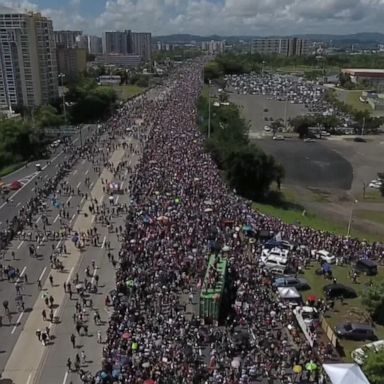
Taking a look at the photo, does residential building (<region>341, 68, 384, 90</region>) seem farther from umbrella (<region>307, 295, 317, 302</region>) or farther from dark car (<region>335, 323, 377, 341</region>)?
dark car (<region>335, 323, 377, 341</region>)

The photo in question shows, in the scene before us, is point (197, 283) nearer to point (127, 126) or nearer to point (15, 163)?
point (15, 163)

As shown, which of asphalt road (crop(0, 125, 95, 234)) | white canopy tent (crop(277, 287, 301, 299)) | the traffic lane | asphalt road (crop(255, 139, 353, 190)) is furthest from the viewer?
asphalt road (crop(255, 139, 353, 190))

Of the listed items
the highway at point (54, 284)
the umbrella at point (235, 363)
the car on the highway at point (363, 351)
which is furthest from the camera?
the highway at point (54, 284)

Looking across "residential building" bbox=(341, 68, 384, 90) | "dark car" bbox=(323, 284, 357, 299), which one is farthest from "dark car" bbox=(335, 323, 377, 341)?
"residential building" bbox=(341, 68, 384, 90)

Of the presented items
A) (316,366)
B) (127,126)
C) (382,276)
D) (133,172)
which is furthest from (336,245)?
(127,126)

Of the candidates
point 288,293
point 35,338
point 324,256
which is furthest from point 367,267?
point 35,338

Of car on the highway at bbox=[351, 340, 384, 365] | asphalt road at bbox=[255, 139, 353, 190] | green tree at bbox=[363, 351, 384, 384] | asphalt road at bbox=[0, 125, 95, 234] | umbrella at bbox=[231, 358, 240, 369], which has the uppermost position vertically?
green tree at bbox=[363, 351, 384, 384]

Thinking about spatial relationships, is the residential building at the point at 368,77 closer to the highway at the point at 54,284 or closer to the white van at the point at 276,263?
the highway at the point at 54,284

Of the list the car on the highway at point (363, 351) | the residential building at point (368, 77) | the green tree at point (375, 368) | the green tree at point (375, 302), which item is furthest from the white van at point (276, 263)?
the residential building at point (368, 77)
